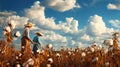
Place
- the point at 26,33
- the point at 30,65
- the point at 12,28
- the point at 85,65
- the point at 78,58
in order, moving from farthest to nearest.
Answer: the point at 26,33 < the point at 78,58 < the point at 85,65 < the point at 12,28 < the point at 30,65

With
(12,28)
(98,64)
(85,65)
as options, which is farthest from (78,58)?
(12,28)

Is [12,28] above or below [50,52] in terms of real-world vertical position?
above

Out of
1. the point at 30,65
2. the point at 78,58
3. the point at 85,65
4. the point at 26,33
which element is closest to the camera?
the point at 30,65

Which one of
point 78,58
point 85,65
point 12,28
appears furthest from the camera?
point 78,58

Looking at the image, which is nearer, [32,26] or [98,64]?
[98,64]

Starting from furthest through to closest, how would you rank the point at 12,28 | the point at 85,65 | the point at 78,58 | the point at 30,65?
the point at 78,58, the point at 85,65, the point at 12,28, the point at 30,65

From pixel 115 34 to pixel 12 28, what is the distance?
3.30m

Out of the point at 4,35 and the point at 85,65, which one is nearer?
the point at 4,35

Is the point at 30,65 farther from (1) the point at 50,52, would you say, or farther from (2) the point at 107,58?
(1) the point at 50,52

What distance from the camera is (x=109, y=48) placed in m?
11.0

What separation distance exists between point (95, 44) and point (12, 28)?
6.11 metres

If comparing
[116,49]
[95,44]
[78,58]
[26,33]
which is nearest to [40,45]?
[26,33]

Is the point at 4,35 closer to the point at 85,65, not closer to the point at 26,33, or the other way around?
the point at 85,65

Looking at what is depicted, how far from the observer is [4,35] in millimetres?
9375
